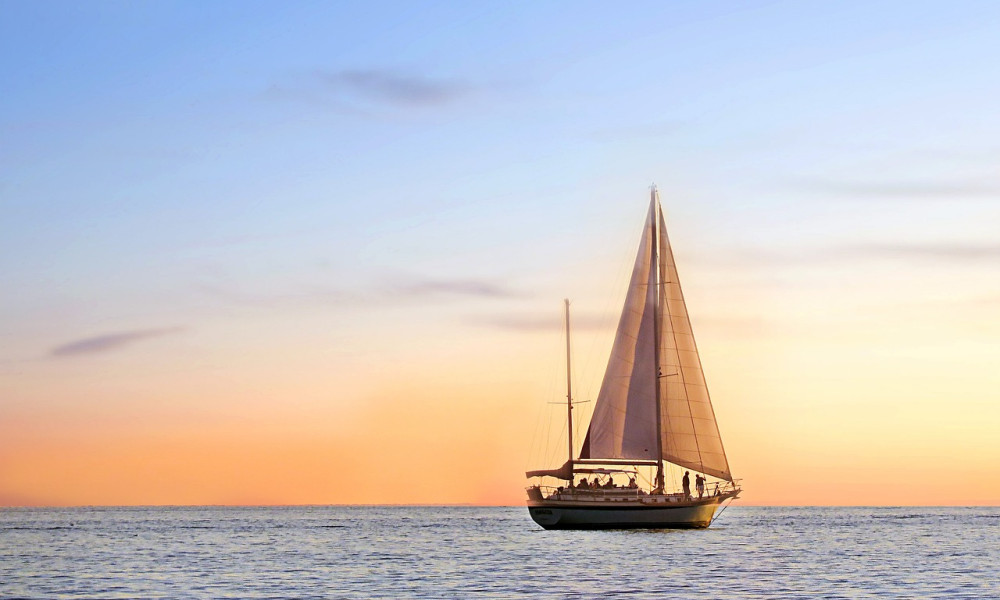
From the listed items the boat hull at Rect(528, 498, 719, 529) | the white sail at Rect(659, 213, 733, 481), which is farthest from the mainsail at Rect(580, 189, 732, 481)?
the boat hull at Rect(528, 498, 719, 529)

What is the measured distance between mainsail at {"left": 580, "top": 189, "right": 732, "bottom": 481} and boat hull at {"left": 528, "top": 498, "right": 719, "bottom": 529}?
4548 millimetres

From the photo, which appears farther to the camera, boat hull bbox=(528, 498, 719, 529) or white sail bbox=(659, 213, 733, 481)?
white sail bbox=(659, 213, 733, 481)

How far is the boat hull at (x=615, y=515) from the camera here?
81.2m

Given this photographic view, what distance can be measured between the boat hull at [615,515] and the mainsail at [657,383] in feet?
14.9

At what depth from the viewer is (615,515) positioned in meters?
81.3

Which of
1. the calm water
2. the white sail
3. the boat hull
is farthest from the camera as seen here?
the white sail

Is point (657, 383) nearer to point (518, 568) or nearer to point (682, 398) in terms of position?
point (682, 398)

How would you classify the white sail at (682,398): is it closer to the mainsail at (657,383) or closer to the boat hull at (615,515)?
the mainsail at (657,383)

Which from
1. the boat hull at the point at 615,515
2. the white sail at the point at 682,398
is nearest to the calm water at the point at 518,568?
the boat hull at the point at 615,515

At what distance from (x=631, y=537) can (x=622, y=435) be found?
699cm

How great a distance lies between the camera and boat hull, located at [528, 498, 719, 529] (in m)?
81.2

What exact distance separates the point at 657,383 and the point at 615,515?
1012 cm

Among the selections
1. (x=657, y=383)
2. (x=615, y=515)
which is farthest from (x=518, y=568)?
(x=657, y=383)

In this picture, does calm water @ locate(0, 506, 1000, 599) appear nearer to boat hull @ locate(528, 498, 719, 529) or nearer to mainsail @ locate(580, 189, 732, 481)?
boat hull @ locate(528, 498, 719, 529)
